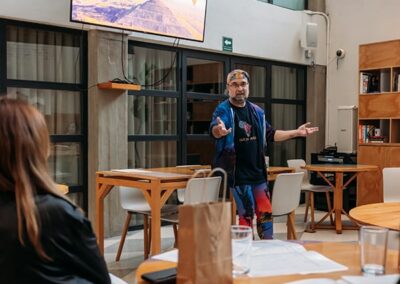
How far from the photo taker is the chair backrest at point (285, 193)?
4117 millimetres

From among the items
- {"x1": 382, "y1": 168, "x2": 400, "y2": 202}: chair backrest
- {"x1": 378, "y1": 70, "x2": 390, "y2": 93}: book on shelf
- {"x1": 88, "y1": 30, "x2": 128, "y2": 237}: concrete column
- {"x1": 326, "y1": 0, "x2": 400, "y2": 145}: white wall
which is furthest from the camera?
{"x1": 326, "y1": 0, "x2": 400, "y2": 145}: white wall

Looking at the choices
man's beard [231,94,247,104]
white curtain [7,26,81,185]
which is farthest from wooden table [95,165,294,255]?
white curtain [7,26,81,185]

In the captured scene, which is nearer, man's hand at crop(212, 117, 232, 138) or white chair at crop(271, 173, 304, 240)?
man's hand at crop(212, 117, 232, 138)

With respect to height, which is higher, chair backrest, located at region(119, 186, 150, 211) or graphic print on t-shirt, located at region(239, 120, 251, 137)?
graphic print on t-shirt, located at region(239, 120, 251, 137)

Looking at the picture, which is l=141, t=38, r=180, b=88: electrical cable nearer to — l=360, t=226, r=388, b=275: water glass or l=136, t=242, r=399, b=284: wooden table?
l=136, t=242, r=399, b=284: wooden table

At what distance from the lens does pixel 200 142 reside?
639 cm

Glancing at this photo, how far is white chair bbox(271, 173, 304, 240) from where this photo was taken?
4.11 metres

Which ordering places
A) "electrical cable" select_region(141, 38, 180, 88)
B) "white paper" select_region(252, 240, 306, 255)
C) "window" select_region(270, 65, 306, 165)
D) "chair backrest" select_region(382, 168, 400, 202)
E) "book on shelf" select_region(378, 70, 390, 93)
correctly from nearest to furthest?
"white paper" select_region(252, 240, 306, 255) < "chair backrest" select_region(382, 168, 400, 202) < "electrical cable" select_region(141, 38, 180, 88) < "book on shelf" select_region(378, 70, 390, 93) < "window" select_region(270, 65, 306, 165)

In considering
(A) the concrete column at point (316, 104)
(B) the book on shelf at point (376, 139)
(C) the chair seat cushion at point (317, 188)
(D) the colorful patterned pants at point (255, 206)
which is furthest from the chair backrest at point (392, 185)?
(A) the concrete column at point (316, 104)

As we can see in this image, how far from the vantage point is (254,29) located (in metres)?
6.78

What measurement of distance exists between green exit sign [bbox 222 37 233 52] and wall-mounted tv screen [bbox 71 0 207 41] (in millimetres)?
631

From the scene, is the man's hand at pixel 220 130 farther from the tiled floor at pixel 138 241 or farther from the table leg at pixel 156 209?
the tiled floor at pixel 138 241

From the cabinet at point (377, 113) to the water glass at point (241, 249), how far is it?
17.5 ft

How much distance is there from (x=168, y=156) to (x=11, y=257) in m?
4.78
